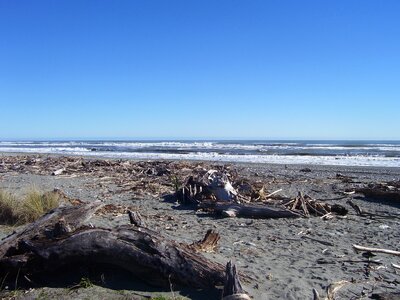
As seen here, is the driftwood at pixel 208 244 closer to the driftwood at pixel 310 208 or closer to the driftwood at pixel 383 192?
the driftwood at pixel 310 208

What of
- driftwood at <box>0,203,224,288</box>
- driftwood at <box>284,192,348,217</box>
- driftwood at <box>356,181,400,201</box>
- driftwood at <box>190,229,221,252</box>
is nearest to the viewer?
driftwood at <box>0,203,224,288</box>

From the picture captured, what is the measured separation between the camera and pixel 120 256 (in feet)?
14.2

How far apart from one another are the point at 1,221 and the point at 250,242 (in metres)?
4.43

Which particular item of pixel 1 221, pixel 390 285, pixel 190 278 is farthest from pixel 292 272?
pixel 1 221

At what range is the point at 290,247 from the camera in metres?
6.03

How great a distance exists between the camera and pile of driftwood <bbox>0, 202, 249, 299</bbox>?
423 centimetres

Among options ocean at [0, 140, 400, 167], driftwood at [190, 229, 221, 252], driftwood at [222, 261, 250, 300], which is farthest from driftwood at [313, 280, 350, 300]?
ocean at [0, 140, 400, 167]

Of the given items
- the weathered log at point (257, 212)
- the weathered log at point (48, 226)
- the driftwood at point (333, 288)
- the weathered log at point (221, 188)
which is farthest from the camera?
the weathered log at point (221, 188)

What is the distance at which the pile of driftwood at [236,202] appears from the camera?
8133 mm

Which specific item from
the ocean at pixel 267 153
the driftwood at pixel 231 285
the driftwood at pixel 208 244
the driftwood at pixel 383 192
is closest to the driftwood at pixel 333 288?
the driftwood at pixel 231 285

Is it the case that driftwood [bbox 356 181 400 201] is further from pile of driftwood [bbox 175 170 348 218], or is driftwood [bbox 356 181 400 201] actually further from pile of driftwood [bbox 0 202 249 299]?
pile of driftwood [bbox 0 202 249 299]

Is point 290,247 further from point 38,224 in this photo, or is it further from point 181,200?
point 181,200

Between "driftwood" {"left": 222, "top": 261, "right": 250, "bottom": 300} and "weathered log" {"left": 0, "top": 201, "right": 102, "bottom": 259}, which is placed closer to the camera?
"driftwood" {"left": 222, "top": 261, "right": 250, "bottom": 300}

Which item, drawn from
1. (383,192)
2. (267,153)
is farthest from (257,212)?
(267,153)
